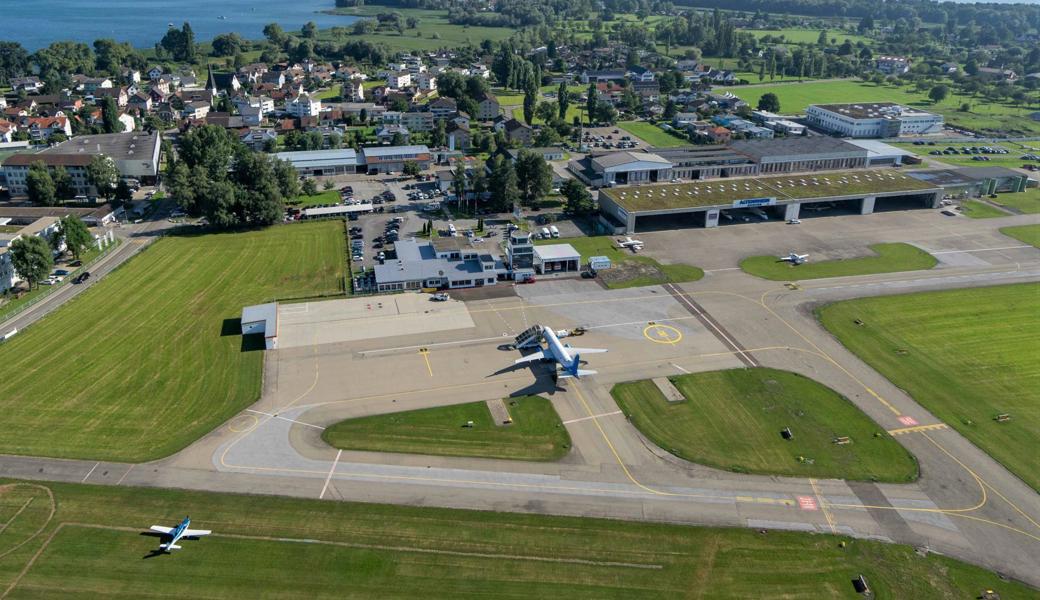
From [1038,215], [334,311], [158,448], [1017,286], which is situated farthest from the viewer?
[1038,215]

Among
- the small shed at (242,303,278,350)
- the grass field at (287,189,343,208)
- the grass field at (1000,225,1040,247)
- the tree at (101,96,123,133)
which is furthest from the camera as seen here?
the tree at (101,96,123,133)

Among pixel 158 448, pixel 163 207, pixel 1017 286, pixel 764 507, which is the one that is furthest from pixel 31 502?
pixel 1017 286

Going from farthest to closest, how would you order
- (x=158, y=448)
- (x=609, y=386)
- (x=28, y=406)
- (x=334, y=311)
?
(x=334, y=311)
(x=609, y=386)
(x=28, y=406)
(x=158, y=448)

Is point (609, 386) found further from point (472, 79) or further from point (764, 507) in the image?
point (472, 79)

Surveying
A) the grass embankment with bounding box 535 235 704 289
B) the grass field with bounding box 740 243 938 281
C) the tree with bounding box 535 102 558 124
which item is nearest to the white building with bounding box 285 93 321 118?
the tree with bounding box 535 102 558 124

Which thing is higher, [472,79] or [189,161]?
[472,79]

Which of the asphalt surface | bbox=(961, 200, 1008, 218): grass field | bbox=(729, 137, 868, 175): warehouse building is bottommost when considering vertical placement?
the asphalt surface

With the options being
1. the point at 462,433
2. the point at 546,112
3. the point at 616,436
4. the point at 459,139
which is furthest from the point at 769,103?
the point at 462,433

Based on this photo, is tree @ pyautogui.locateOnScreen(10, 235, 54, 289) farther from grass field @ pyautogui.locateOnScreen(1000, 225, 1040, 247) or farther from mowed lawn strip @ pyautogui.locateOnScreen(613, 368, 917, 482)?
grass field @ pyautogui.locateOnScreen(1000, 225, 1040, 247)

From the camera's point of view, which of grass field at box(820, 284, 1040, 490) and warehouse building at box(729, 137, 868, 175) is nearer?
grass field at box(820, 284, 1040, 490)
